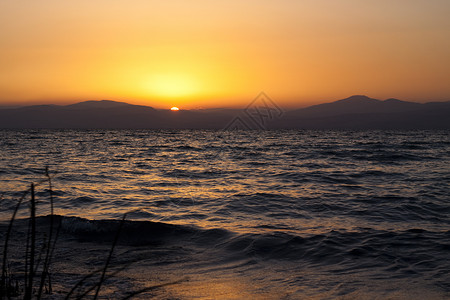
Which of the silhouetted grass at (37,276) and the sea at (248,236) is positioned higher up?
the silhouetted grass at (37,276)

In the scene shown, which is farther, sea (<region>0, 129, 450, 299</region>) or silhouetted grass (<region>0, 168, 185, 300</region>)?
sea (<region>0, 129, 450, 299</region>)

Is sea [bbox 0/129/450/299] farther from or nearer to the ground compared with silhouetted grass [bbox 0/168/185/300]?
nearer to the ground

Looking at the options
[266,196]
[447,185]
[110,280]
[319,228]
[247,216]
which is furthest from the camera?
[447,185]

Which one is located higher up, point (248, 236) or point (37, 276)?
point (37, 276)

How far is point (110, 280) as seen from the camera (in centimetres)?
599

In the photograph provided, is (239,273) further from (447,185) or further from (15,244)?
(447,185)

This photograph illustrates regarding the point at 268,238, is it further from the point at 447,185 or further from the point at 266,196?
the point at 447,185

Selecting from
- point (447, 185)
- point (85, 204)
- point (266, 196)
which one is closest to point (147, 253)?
point (85, 204)

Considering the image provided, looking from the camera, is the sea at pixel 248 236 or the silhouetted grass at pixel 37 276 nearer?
the silhouetted grass at pixel 37 276

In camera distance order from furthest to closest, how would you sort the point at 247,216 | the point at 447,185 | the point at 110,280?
the point at 447,185, the point at 247,216, the point at 110,280

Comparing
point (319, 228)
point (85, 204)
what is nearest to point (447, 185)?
point (319, 228)

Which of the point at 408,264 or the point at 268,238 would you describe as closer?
the point at 408,264

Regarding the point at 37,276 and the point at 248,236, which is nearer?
the point at 37,276

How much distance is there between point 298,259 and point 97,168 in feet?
60.1
